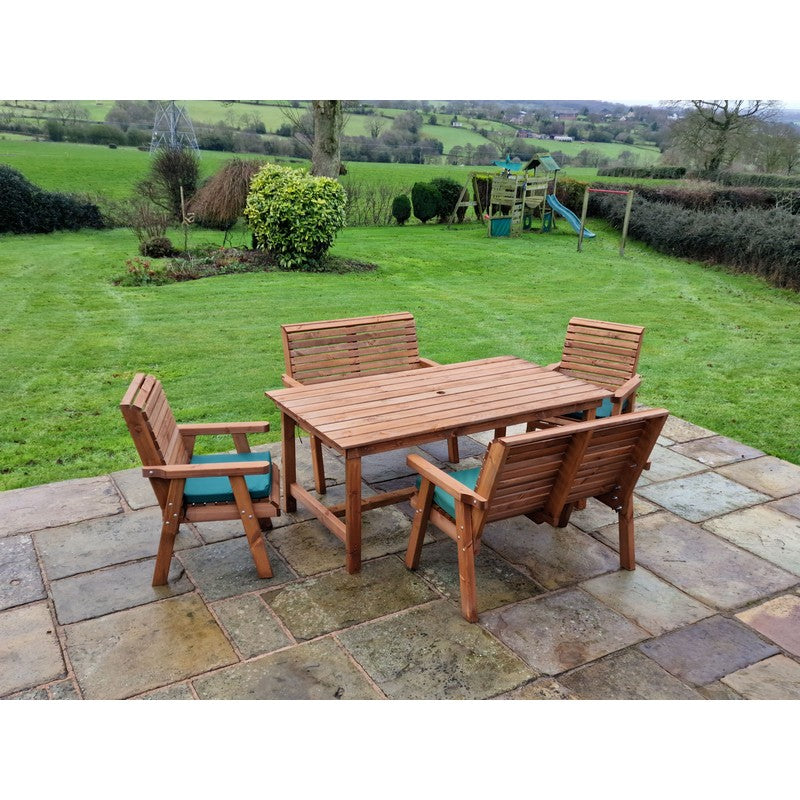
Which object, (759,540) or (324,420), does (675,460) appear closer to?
(759,540)

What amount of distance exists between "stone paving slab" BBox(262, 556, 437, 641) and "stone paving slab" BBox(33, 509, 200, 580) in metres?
0.87

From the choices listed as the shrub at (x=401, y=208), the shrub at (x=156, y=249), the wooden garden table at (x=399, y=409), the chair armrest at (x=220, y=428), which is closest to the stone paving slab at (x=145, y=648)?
the wooden garden table at (x=399, y=409)

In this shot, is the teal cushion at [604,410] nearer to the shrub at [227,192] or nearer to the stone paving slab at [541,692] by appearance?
the stone paving slab at [541,692]

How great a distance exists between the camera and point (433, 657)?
327 cm

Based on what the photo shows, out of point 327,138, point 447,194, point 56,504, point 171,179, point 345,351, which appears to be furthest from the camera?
point 447,194

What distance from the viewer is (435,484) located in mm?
3691

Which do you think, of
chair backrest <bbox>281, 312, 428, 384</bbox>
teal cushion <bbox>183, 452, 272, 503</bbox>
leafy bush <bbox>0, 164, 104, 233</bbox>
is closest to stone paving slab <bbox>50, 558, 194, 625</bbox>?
teal cushion <bbox>183, 452, 272, 503</bbox>

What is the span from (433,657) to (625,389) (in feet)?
8.49

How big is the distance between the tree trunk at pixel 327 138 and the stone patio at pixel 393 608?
536 inches

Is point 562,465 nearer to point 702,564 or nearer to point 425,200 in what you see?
point 702,564

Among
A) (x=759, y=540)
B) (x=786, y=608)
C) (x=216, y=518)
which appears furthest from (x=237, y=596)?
(x=759, y=540)

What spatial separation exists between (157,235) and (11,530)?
10.9m

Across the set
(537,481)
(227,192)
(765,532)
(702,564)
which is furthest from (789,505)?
(227,192)

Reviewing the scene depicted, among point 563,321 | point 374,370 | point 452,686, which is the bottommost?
point 563,321
